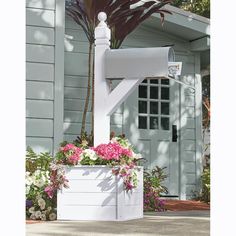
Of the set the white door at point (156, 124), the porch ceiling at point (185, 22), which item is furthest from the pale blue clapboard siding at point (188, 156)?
the porch ceiling at point (185, 22)

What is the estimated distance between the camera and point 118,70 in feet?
18.6

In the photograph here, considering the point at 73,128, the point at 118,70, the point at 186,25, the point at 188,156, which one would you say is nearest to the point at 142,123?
the point at 188,156

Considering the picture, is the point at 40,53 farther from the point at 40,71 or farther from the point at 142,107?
the point at 142,107

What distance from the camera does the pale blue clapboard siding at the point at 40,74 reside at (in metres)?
6.95

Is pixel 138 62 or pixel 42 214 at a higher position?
pixel 138 62

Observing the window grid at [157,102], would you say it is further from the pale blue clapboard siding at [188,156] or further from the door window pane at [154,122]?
the pale blue clapboard siding at [188,156]

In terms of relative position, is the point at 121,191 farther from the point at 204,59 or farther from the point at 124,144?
the point at 204,59

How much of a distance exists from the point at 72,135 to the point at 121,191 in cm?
308

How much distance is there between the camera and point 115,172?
5.26 meters

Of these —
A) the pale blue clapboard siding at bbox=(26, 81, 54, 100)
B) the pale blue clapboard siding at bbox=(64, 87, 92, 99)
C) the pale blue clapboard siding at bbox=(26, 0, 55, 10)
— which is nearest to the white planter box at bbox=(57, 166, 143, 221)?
the pale blue clapboard siding at bbox=(26, 81, 54, 100)

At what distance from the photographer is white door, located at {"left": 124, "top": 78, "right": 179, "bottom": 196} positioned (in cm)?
874

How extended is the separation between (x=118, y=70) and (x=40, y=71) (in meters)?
1.63
